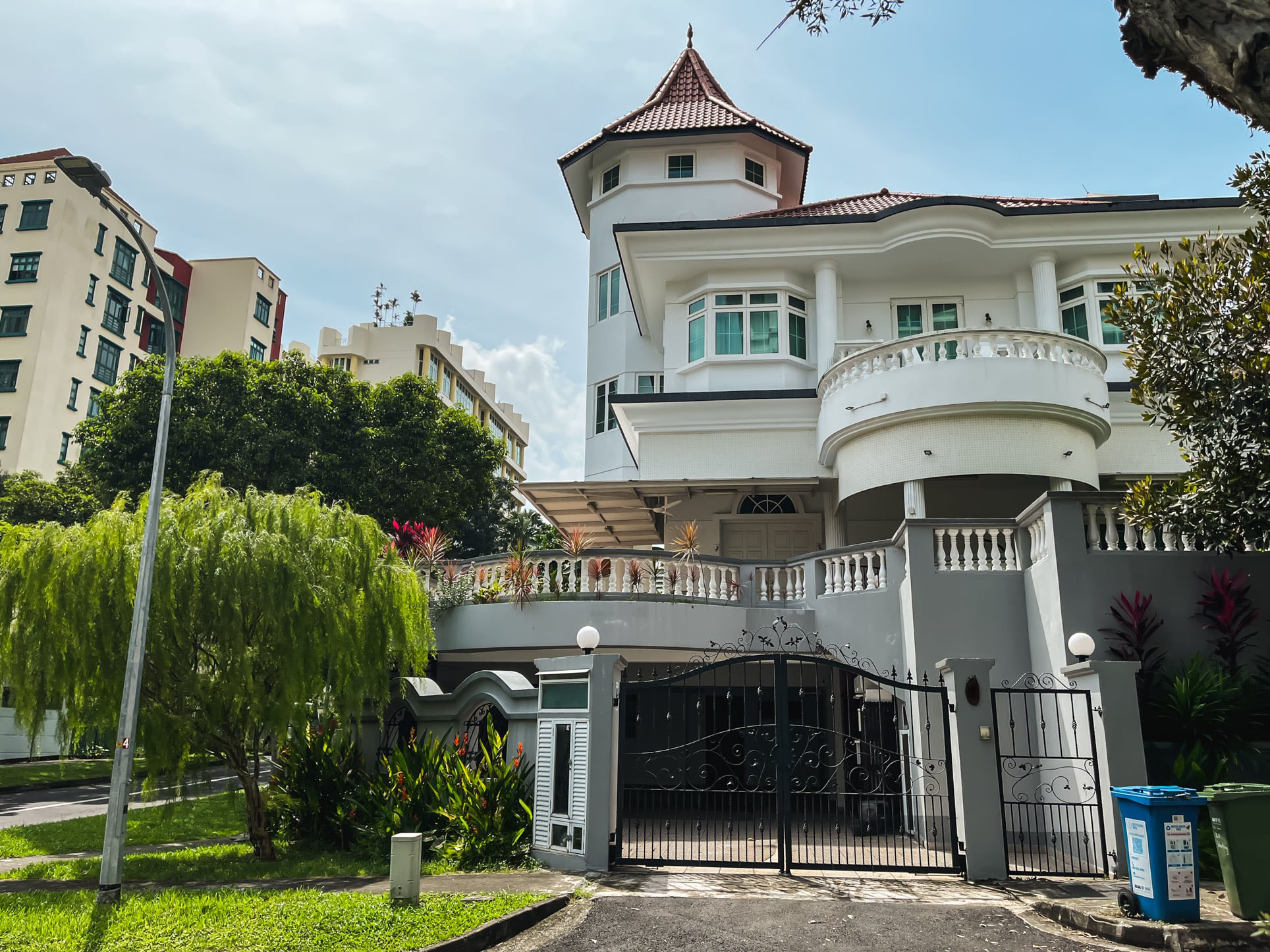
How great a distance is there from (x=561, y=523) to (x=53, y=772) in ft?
45.6

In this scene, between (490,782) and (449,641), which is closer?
(490,782)

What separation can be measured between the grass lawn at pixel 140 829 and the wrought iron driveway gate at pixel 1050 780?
30.7 ft

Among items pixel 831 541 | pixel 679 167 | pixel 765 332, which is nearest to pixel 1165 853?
pixel 831 541

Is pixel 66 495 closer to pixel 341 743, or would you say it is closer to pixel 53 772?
pixel 53 772

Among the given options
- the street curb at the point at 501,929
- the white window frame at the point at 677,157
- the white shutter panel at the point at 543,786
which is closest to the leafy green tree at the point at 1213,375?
the white shutter panel at the point at 543,786

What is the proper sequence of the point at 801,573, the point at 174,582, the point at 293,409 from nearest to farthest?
the point at 174,582 < the point at 801,573 < the point at 293,409

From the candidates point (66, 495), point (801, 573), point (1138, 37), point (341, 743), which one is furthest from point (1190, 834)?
point (66, 495)

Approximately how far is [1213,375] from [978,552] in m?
4.55

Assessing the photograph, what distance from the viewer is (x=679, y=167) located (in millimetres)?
25641

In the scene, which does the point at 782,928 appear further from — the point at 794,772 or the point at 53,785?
the point at 53,785

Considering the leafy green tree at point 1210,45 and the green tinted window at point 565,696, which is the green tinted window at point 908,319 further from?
the leafy green tree at point 1210,45

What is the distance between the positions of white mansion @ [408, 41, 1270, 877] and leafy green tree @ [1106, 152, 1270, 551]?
142 cm

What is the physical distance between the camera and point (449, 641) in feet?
54.8

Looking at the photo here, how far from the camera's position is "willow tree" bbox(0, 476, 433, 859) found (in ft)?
34.7
